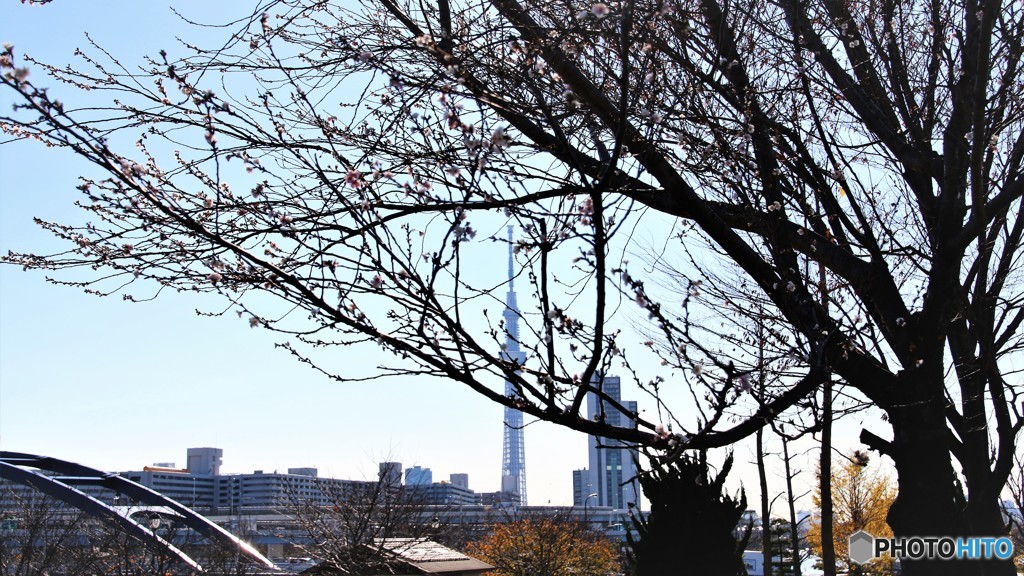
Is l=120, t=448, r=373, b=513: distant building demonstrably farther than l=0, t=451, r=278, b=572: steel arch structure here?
Yes

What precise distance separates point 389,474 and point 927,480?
2029 centimetres

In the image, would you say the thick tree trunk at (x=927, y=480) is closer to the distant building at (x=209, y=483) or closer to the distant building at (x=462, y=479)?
the distant building at (x=209, y=483)

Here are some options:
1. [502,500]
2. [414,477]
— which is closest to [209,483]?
[502,500]

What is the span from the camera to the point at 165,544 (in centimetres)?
2306

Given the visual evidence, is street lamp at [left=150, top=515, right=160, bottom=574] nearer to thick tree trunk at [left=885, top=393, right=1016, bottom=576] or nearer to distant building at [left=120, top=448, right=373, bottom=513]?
thick tree trunk at [left=885, top=393, right=1016, bottom=576]

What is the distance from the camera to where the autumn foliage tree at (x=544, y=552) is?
25.3 metres

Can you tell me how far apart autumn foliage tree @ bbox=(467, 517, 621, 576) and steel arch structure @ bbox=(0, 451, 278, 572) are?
1221 cm

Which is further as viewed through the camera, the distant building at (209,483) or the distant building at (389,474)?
the distant building at (209,483)

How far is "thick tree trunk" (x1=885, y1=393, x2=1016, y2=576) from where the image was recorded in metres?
4.52

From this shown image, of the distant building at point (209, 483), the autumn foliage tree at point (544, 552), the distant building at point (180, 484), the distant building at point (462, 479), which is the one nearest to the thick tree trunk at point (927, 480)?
the autumn foliage tree at point (544, 552)

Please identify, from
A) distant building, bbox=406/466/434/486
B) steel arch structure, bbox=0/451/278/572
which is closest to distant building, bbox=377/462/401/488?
distant building, bbox=406/466/434/486

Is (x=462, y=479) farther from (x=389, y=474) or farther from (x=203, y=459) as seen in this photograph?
(x=389, y=474)

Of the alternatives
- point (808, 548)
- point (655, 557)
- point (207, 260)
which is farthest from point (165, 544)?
point (808, 548)

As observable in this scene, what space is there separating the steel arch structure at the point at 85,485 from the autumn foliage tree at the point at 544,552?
1221cm
